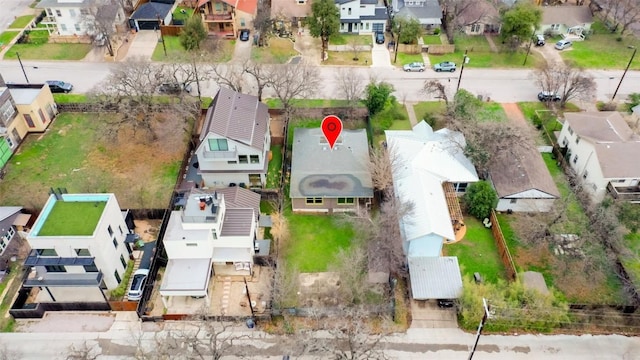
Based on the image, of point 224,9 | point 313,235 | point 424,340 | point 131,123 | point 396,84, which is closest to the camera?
point 424,340

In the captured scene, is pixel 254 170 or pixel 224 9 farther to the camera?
pixel 224 9

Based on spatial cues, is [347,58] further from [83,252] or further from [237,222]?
[83,252]

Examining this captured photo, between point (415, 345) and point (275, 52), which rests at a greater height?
point (275, 52)

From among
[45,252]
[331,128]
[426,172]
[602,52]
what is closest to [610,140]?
[426,172]

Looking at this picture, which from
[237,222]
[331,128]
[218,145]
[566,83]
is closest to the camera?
[237,222]

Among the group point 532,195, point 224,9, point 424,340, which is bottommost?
point 424,340

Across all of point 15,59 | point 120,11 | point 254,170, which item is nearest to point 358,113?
point 254,170

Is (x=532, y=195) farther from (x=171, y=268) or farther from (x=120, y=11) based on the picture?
(x=120, y=11)
